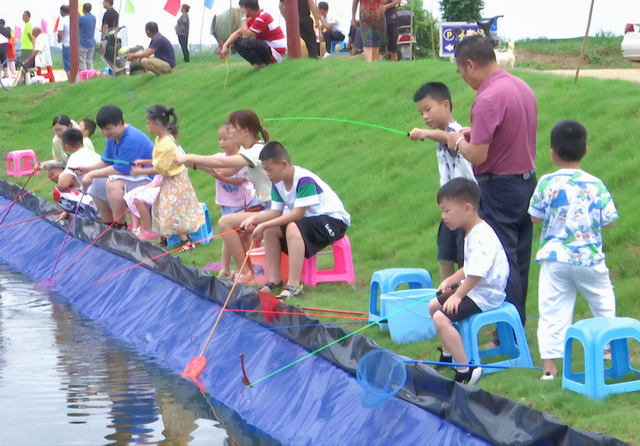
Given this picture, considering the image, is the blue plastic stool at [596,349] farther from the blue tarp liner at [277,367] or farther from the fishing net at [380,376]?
the fishing net at [380,376]

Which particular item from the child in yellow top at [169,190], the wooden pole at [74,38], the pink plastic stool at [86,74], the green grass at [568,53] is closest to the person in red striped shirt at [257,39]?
the green grass at [568,53]

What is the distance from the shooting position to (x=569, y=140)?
3613 mm

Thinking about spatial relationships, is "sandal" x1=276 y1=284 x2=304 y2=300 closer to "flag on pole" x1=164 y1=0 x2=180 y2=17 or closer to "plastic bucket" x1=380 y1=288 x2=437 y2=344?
"plastic bucket" x1=380 y1=288 x2=437 y2=344

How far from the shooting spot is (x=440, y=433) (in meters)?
3.08

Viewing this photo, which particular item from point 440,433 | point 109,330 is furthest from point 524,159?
point 109,330

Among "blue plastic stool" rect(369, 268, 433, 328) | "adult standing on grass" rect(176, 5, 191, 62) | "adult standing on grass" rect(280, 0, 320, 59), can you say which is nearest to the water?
"blue plastic stool" rect(369, 268, 433, 328)

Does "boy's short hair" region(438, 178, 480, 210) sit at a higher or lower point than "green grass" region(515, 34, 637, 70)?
higher

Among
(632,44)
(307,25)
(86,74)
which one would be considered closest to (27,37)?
(86,74)

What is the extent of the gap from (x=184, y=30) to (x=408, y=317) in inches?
569

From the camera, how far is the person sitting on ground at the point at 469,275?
3615 millimetres

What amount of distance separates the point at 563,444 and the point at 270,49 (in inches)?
412

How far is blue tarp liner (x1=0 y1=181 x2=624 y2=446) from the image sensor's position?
300 cm

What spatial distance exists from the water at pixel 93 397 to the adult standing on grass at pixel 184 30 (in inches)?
501

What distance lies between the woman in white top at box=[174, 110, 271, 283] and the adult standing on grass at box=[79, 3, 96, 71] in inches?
526
